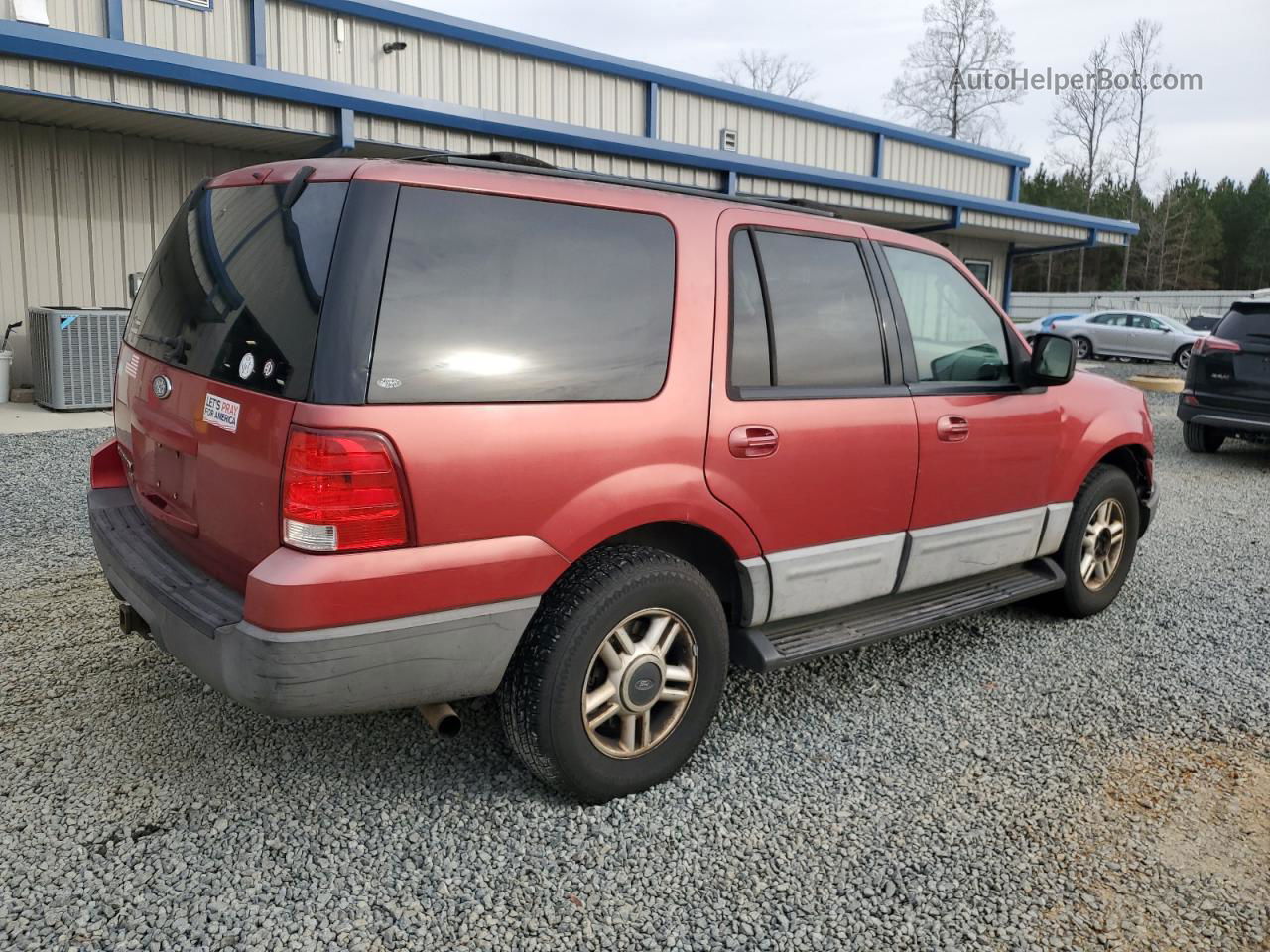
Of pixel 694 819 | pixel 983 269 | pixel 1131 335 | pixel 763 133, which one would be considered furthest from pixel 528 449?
pixel 1131 335

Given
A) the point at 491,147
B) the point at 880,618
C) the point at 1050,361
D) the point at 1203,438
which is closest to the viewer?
the point at 880,618

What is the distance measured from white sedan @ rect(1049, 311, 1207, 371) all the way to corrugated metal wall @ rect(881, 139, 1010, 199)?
5.31 meters

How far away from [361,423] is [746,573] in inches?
55.8

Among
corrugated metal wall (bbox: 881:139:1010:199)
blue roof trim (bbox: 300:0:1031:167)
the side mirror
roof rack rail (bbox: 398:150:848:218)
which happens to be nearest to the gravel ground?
the side mirror

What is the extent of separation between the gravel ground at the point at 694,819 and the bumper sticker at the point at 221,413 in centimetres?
115

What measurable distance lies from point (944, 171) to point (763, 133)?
18.0 ft

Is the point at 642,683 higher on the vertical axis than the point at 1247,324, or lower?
lower

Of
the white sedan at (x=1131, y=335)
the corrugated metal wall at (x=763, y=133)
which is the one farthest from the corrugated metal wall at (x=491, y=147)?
the white sedan at (x=1131, y=335)

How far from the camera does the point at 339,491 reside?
7.81 feet

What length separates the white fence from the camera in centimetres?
3572

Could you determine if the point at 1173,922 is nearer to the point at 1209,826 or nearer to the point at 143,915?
the point at 1209,826

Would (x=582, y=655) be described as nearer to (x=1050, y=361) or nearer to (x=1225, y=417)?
(x=1050, y=361)

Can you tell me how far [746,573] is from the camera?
126 inches

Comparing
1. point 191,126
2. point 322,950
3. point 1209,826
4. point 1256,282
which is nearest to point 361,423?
point 322,950
